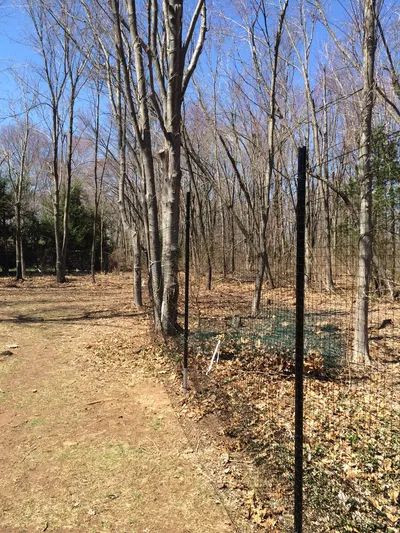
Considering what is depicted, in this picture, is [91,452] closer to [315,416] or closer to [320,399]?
[315,416]

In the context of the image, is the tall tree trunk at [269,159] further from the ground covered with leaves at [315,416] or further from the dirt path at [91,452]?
the dirt path at [91,452]

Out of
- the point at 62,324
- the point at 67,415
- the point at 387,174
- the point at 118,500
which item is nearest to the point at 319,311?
the point at 387,174

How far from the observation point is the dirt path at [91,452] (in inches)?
91.5

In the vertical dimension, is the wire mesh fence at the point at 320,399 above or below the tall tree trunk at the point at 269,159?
below

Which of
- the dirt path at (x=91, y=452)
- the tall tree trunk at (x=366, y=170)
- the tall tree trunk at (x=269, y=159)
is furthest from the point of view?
the tall tree trunk at (x=269, y=159)

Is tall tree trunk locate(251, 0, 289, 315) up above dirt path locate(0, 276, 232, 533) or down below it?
above

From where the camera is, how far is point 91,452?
3057 millimetres

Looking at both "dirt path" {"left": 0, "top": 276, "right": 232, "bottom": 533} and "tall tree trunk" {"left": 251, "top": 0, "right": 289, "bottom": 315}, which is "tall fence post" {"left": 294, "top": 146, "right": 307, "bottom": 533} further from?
"tall tree trunk" {"left": 251, "top": 0, "right": 289, "bottom": 315}

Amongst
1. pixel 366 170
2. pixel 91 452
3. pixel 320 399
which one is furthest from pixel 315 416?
pixel 366 170

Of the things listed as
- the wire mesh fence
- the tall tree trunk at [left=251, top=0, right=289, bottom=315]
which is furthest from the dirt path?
the tall tree trunk at [left=251, top=0, right=289, bottom=315]

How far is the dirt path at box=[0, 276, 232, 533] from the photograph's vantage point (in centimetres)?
232

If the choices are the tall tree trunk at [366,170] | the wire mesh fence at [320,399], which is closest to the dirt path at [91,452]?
the wire mesh fence at [320,399]

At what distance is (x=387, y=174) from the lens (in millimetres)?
6828

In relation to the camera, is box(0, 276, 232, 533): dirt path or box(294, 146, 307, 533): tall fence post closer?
box(294, 146, 307, 533): tall fence post
